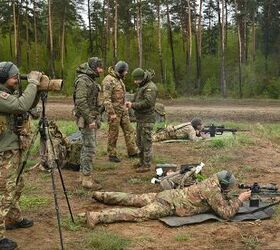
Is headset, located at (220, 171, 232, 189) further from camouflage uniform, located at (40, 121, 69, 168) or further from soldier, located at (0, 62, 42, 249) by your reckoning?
camouflage uniform, located at (40, 121, 69, 168)

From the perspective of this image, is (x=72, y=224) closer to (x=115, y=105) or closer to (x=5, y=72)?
(x=5, y=72)

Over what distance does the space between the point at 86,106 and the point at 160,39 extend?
110 ft

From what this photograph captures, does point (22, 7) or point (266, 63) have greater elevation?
point (22, 7)

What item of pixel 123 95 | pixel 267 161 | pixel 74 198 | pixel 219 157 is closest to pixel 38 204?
pixel 74 198

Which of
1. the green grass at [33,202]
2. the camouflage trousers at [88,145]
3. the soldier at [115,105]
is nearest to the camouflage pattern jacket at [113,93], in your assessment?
the soldier at [115,105]

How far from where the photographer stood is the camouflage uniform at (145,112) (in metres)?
10.3

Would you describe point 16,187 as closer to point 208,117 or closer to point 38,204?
point 38,204

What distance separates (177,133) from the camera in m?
14.6

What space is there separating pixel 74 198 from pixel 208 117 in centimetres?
1309

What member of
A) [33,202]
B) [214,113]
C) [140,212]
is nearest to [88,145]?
[33,202]

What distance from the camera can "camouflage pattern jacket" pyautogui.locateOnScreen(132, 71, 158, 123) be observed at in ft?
33.9

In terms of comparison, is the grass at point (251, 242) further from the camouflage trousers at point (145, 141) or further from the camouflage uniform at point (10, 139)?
the camouflage trousers at point (145, 141)

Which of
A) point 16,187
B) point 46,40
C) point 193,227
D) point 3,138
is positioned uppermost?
point 46,40

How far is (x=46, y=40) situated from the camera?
4462 cm
